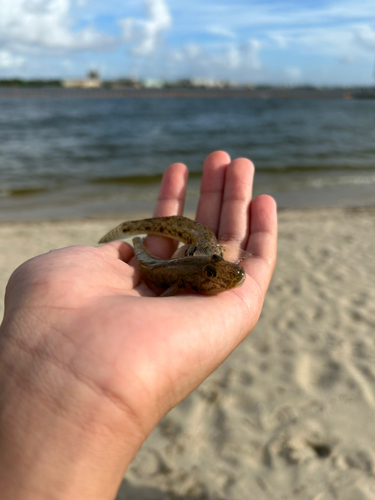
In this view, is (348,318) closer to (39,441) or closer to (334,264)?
(334,264)

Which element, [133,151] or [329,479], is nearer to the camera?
[329,479]

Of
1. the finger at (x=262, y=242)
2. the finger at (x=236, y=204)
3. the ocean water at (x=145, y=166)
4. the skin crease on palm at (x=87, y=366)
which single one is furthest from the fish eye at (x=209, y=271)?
the ocean water at (x=145, y=166)

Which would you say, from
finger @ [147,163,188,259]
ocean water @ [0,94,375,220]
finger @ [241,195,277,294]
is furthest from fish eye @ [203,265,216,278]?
ocean water @ [0,94,375,220]

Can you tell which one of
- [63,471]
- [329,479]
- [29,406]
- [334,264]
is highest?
[29,406]

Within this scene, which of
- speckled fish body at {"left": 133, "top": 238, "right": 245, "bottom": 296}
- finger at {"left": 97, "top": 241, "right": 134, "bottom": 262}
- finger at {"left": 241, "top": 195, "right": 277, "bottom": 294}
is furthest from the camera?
finger at {"left": 97, "top": 241, "right": 134, "bottom": 262}

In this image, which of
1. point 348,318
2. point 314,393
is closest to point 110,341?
point 314,393

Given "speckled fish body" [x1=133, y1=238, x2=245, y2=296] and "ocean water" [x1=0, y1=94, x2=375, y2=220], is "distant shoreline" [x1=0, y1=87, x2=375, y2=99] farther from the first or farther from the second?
"speckled fish body" [x1=133, y1=238, x2=245, y2=296]

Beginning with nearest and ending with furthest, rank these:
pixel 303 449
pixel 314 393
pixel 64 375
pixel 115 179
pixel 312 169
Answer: pixel 64 375, pixel 303 449, pixel 314 393, pixel 115 179, pixel 312 169

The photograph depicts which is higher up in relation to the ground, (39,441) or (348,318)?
(39,441)

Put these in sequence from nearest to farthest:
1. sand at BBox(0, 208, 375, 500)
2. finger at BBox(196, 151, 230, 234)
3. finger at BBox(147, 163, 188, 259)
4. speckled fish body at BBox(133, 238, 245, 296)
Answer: speckled fish body at BBox(133, 238, 245, 296) → sand at BBox(0, 208, 375, 500) → finger at BBox(196, 151, 230, 234) → finger at BBox(147, 163, 188, 259)
